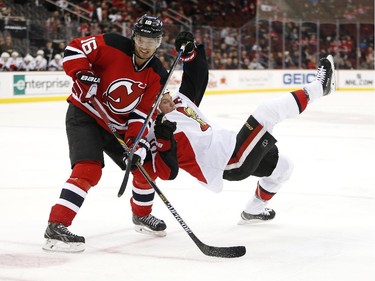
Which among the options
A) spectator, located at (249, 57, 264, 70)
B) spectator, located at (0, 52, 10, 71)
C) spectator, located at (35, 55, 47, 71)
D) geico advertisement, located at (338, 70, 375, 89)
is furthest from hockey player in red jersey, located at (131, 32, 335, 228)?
geico advertisement, located at (338, 70, 375, 89)

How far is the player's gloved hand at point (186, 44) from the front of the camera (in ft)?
10.3

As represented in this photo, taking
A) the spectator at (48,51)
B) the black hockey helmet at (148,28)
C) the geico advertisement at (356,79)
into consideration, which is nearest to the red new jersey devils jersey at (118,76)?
the black hockey helmet at (148,28)

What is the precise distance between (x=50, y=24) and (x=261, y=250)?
9.01 metres

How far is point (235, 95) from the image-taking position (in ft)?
45.1

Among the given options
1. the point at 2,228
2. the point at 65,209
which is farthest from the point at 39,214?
the point at 65,209

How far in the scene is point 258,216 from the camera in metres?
3.37

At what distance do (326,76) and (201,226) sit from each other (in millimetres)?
888

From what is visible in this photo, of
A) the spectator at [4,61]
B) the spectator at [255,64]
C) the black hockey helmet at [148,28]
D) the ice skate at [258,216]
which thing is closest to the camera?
the black hockey helmet at [148,28]

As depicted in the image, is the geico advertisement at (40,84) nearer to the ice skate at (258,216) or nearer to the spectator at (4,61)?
the spectator at (4,61)

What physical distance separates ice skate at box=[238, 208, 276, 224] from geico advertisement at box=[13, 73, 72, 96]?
7.68m

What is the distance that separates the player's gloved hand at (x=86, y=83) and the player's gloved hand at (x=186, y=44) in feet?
1.61

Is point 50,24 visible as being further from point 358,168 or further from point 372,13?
point 372,13

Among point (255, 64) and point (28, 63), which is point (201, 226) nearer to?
point (28, 63)

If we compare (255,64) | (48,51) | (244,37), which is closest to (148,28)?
(48,51)
